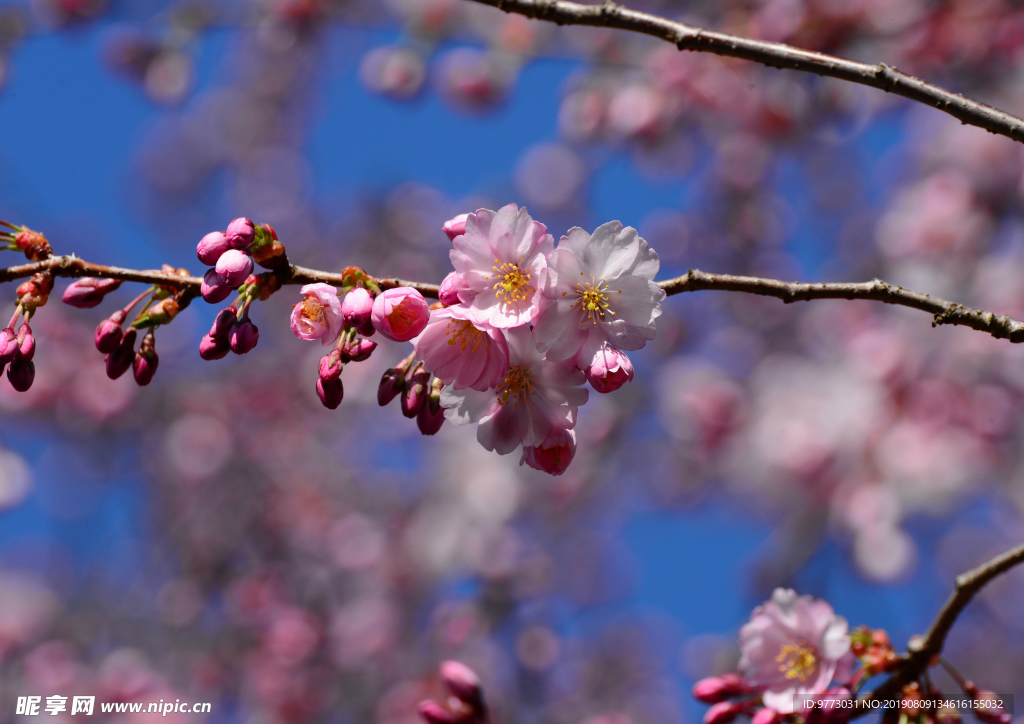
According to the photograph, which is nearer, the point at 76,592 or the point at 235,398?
the point at 76,592

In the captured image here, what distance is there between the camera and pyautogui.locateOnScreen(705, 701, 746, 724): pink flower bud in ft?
6.34

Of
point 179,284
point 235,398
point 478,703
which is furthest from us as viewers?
point 235,398

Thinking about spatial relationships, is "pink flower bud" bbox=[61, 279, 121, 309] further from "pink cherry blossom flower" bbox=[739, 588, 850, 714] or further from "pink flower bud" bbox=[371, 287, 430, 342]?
"pink cherry blossom flower" bbox=[739, 588, 850, 714]

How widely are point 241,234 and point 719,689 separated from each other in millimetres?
1696

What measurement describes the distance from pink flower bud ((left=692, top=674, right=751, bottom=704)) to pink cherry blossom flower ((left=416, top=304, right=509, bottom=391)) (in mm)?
1123

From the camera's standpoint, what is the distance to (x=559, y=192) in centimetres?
884

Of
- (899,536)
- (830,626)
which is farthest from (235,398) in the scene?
(830,626)

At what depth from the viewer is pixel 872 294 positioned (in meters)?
1.38

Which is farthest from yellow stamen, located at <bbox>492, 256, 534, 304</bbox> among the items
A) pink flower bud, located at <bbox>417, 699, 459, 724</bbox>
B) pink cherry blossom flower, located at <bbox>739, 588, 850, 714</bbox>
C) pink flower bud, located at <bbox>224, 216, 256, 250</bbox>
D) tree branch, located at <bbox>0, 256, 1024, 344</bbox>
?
pink flower bud, located at <bbox>417, 699, 459, 724</bbox>

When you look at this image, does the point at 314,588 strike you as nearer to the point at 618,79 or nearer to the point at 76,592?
the point at 76,592

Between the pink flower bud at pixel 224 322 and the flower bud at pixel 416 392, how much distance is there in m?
0.40

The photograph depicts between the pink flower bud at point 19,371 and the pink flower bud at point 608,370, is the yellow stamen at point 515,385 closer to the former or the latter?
the pink flower bud at point 608,370

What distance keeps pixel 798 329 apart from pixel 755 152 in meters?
1.68

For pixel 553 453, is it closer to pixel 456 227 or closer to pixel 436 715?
pixel 456 227
